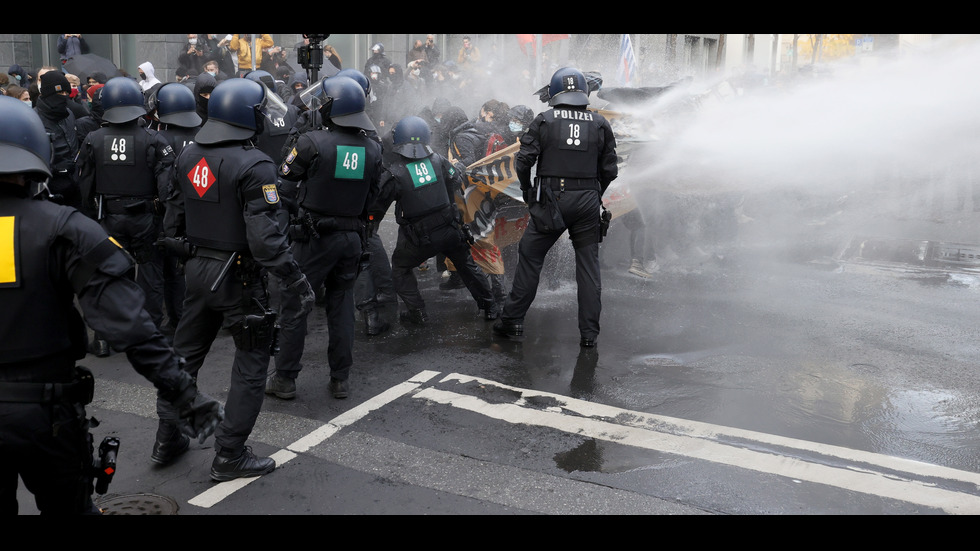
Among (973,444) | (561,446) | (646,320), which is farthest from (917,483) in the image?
(646,320)

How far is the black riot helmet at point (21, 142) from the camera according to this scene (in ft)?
8.89

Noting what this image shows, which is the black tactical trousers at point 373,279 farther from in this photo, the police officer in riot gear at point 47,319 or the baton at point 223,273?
the police officer in riot gear at point 47,319

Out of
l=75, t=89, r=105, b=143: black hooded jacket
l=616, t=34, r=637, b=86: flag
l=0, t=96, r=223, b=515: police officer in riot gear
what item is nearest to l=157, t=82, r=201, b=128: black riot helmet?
l=75, t=89, r=105, b=143: black hooded jacket

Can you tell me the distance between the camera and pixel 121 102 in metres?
6.21

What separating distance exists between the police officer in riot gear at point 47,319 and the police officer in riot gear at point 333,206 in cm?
256

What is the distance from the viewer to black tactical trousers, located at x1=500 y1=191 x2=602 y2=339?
22.1 ft

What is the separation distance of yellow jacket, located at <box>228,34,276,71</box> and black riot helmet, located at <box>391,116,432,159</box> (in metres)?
7.82

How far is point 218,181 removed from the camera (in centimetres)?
424

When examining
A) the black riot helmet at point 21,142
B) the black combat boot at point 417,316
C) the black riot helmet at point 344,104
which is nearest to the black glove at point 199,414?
the black riot helmet at point 21,142

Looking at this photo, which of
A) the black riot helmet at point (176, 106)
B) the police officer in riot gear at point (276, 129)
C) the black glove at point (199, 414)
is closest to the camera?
the black glove at point (199, 414)

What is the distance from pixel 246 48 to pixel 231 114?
418 inches

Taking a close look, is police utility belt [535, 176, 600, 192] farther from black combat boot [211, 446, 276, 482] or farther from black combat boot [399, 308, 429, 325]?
black combat boot [211, 446, 276, 482]
